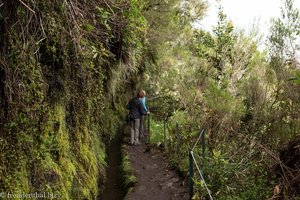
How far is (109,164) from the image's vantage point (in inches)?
357

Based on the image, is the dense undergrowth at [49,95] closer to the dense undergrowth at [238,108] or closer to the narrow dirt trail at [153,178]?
the narrow dirt trail at [153,178]

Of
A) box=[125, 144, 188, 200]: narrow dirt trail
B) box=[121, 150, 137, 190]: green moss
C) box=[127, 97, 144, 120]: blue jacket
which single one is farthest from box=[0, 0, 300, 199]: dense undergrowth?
box=[127, 97, 144, 120]: blue jacket

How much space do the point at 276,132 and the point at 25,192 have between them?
6350 millimetres

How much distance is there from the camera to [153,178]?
7715mm

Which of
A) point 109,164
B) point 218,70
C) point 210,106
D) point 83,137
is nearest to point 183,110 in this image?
point 218,70

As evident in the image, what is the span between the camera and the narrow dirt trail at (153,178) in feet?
21.9

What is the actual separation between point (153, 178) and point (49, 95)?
165 inches

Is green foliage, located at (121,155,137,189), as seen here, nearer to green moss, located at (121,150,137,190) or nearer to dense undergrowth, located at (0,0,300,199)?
green moss, located at (121,150,137,190)

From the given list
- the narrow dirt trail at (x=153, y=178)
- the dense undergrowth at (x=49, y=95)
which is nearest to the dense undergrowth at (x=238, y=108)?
the narrow dirt trail at (x=153, y=178)

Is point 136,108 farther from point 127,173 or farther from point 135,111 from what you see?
point 127,173

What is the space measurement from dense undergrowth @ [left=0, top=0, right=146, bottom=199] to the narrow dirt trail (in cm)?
133

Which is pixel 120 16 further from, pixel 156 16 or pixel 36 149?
pixel 156 16

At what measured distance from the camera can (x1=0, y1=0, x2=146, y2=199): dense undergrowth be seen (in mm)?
3227

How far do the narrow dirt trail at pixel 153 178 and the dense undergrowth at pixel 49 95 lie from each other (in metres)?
1.33
